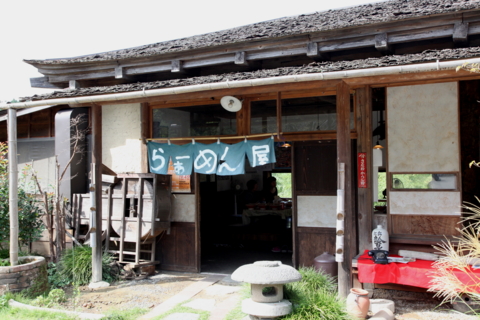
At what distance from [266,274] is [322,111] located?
3.87m

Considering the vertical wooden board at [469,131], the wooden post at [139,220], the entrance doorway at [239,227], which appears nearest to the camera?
the vertical wooden board at [469,131]

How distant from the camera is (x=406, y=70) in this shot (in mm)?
5762

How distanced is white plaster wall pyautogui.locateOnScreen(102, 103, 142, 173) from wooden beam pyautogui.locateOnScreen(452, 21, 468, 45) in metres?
6.44

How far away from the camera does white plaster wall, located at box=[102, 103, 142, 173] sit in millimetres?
9695

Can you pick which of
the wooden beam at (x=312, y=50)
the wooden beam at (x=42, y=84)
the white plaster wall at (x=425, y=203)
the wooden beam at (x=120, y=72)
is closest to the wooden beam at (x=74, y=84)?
the wooden beam at (x=42, y=84)

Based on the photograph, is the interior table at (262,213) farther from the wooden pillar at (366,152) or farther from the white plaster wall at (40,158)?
the white plaster wall at (40,158)

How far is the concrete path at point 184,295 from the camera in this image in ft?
22.6

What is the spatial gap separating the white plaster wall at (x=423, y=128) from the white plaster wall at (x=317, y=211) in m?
1.42

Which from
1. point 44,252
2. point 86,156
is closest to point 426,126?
point 86,156

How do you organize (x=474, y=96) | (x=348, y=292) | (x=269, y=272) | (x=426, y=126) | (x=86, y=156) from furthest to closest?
(x=86, y=156), (x=474, y=96), (x=426, y=126), (x=348, y=292), (x=269, y=272)

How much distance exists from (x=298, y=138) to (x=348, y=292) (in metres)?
3.09

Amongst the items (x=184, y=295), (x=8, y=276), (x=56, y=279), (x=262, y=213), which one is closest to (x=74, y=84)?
(x=56, y=279)

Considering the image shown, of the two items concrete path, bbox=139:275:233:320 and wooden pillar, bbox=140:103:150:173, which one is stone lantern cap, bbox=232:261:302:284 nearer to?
concrete path, bbox=139:275:233:320

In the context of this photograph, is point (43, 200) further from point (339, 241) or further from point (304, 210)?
point (339, 241)
